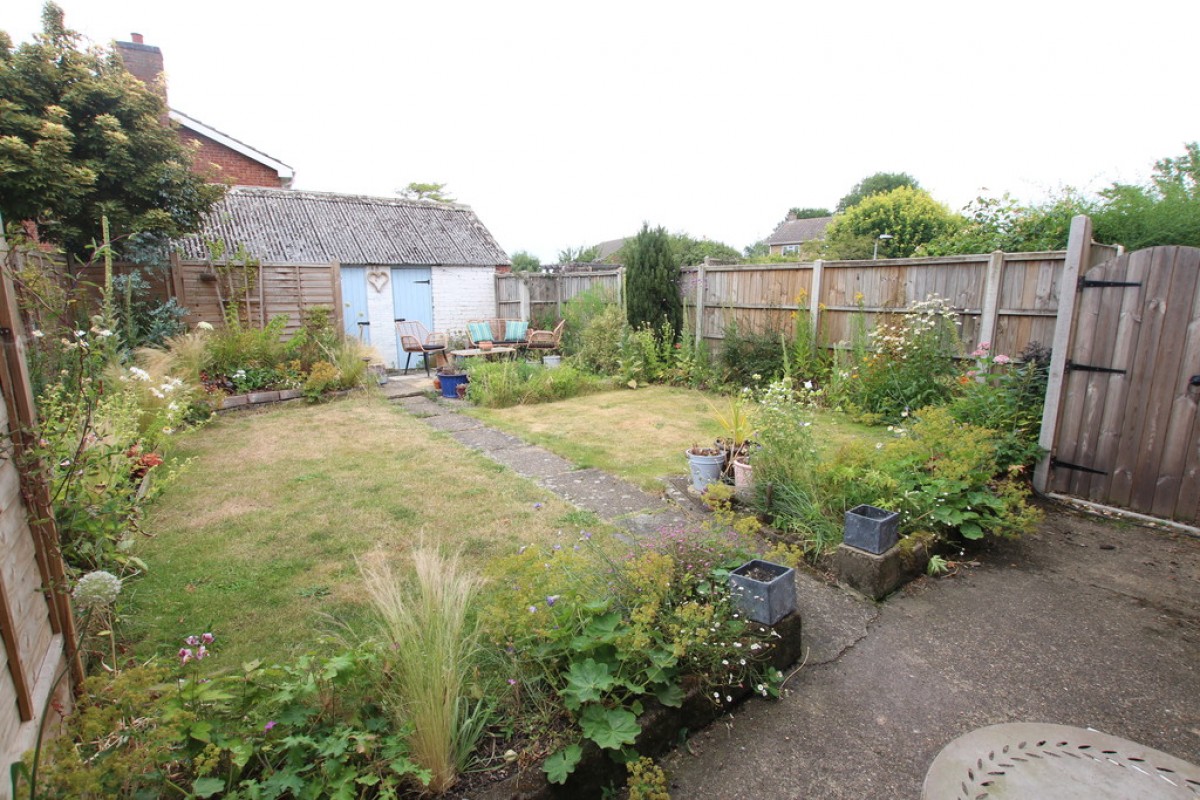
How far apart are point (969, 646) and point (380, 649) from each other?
2.49 m

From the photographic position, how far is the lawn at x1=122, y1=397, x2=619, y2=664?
2.79 metres

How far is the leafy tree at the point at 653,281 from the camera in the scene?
9.67m

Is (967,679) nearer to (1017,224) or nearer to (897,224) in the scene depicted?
(1017,224)

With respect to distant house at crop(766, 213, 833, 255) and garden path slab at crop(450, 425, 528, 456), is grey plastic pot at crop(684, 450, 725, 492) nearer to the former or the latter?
garden path slab at crop(450, 425, 528, 456)

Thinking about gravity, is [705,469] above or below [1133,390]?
below

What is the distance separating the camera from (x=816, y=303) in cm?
773

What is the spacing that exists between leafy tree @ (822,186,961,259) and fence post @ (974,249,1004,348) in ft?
39.7

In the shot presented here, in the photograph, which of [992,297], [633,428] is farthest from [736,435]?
[992,297]

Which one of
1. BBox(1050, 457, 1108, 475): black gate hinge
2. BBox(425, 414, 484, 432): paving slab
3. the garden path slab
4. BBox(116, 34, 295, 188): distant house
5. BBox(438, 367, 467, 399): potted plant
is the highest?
BBox(116, 34, 295, 188): distant house

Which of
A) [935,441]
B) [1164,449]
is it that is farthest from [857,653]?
[1164,449]

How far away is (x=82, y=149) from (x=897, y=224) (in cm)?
1899

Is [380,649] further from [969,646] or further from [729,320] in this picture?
[729,320]

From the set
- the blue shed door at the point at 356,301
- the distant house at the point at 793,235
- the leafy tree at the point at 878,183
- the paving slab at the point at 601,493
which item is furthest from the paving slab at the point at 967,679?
the leafy tree at the point at 878,183

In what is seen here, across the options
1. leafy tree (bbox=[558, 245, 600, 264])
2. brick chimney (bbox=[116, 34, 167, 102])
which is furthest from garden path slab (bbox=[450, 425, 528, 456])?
leafy tree (bbox=[558, 245, 600, 264])
